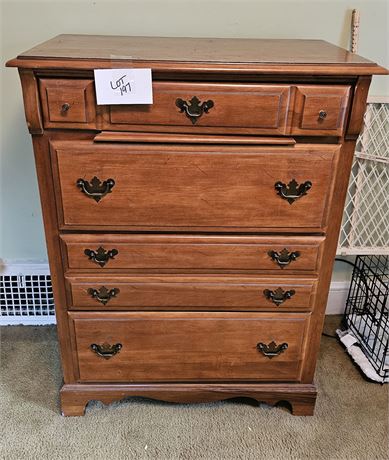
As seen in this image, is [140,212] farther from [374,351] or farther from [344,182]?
[374,351]

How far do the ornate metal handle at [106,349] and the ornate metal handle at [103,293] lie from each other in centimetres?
15

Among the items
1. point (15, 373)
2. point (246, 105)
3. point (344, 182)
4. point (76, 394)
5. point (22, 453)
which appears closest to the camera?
point (246, 105)

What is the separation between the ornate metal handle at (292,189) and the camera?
1.17m

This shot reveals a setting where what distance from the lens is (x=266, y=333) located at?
1.35 metres

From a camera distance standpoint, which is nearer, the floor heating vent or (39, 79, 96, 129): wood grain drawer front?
(39, 79, 96, 129): wood grain drawer front

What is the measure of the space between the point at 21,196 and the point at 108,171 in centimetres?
70

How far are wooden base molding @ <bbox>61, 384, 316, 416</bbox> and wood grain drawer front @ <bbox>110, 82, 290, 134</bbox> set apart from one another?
790mm

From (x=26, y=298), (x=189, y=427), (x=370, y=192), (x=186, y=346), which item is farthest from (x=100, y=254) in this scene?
(x=370, y=192)

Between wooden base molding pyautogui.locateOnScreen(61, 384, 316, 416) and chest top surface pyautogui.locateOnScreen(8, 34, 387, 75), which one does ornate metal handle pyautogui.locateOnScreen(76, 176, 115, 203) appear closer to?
chest top surface pyautogui.locateOnScreen(8, 34, 387, 75)

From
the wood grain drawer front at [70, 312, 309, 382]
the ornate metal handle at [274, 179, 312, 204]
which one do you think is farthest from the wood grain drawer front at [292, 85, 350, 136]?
the wood grain drawer front at [70, 312, 309, 382]

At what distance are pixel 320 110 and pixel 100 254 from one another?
664 mm

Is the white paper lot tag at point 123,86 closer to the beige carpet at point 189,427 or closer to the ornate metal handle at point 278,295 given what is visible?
the ornate metal handle at point 278,295

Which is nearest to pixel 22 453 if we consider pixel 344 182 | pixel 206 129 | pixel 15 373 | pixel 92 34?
pixel 15 373

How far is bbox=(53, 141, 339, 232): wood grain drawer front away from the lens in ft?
3.72
